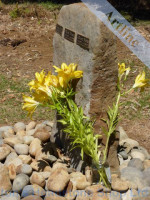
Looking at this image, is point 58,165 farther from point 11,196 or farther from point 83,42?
point 83,42

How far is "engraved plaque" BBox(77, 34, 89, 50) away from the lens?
359 cm

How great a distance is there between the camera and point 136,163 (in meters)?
4.00

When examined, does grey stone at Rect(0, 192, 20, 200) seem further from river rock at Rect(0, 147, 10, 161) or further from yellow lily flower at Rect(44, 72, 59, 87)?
yellow lily flower at Rect(44, 72, 59, 87)

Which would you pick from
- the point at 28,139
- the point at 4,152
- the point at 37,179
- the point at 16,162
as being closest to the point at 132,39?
the point at 28,139

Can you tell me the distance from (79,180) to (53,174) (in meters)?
0.28

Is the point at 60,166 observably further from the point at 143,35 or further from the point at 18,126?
the point at 143,35

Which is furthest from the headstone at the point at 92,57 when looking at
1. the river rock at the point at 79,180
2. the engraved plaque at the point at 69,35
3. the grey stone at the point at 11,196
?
the grey stone at the point at 11,196

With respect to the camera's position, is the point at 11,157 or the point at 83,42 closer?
the point at 83,42

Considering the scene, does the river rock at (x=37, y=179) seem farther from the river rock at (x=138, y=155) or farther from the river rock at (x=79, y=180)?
the river rock at (x=138, y=155)

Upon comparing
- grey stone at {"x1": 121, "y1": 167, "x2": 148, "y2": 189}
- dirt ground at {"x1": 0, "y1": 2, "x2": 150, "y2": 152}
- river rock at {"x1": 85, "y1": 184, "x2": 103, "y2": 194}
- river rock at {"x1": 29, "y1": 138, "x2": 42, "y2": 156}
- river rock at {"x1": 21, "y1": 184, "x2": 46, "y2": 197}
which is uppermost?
river rock at {"x1": 85, "y1": 184, "x2": 103, "y2": 194}

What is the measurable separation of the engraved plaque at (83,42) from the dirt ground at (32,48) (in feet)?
6.49

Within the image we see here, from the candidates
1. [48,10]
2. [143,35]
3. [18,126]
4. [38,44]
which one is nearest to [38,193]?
[18,126]

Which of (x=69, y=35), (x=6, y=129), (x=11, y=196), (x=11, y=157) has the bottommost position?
(x=6, y=129)

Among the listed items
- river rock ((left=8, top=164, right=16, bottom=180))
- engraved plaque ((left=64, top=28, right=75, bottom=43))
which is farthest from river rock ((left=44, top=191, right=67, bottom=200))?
engraved plaque ((left=64, top=28, right=75, bottom=43))
